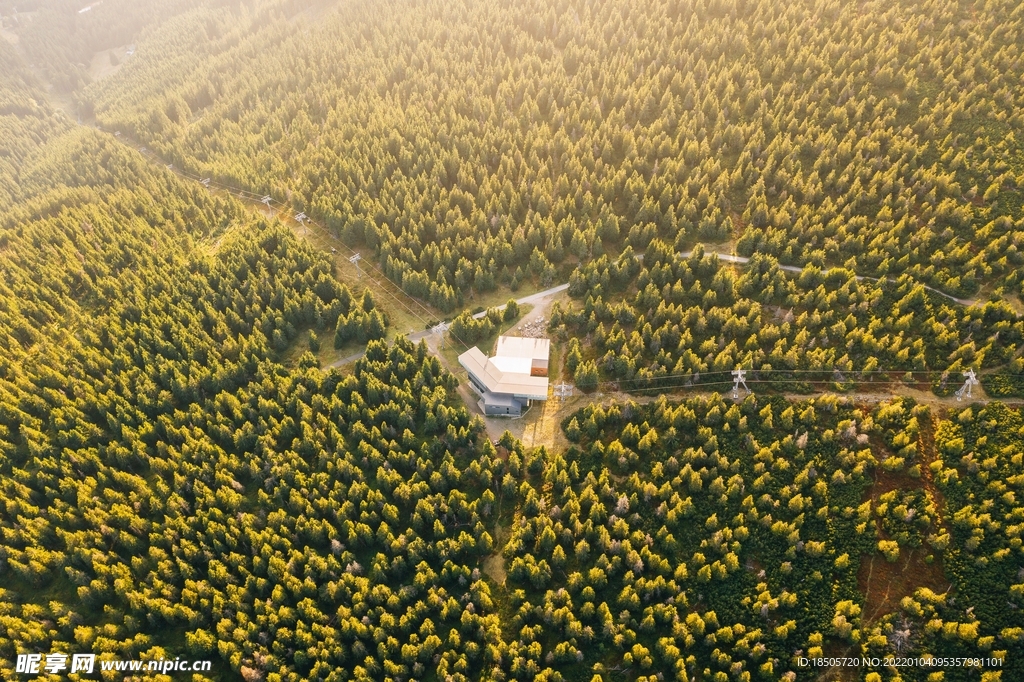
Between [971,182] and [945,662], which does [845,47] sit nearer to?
[971,182]

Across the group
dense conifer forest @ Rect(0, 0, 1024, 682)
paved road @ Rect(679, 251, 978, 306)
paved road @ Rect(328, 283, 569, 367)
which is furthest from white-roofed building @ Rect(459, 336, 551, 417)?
paved road @ Rect(679, 251, 978, 306)

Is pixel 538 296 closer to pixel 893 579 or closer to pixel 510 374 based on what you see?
pixel 510 374

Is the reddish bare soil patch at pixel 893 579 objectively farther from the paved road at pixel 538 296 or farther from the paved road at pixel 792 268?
the paved road at pixel 538 296

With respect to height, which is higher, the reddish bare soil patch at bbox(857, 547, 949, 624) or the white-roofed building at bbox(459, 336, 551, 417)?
the white-roofed building at bbox(459, 336, 551, 417)

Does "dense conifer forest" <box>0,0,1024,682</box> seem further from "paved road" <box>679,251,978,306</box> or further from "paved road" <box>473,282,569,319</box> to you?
"paved road" <box>473,282,569,319</box>

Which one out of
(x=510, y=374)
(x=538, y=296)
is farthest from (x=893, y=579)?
(x=538, y=296)

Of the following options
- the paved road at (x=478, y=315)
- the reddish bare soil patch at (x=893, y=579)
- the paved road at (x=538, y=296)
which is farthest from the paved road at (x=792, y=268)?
the reddish bare soil patch at (x=893, y=579)
